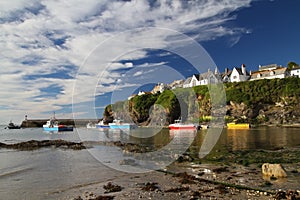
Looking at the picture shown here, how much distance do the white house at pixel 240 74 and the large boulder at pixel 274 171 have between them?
9262 cm

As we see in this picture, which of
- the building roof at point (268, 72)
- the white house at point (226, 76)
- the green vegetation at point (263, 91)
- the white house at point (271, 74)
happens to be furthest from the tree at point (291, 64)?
the white house at point (226, 76)

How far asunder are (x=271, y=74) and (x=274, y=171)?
298ft

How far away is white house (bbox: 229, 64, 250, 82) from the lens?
337ft

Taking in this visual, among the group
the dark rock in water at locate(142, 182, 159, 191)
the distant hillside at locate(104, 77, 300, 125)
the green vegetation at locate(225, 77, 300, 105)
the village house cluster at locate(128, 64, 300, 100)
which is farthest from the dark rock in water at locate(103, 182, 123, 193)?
the village house cluster at locate(128, 64, 300, 100)

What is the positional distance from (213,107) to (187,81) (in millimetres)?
31984

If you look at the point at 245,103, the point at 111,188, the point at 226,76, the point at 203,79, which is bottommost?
the point at 111,188

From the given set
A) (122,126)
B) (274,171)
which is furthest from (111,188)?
(122,126)

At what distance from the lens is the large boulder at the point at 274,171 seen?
14533 millimetres

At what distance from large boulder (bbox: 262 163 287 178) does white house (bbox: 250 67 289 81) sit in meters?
87.9

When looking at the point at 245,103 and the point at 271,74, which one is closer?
the point at 245,103

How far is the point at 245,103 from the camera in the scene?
8906 cm

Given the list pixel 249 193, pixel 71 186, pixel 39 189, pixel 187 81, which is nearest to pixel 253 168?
pixel 249 193

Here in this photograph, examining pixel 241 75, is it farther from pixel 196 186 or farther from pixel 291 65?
pixel 196 186

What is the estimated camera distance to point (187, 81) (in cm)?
12750
